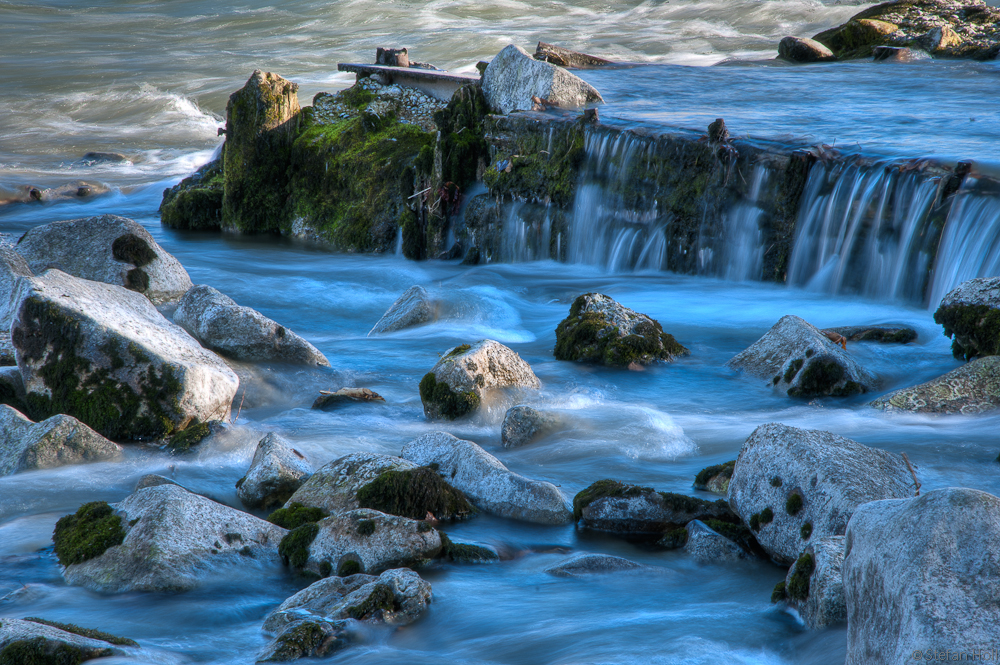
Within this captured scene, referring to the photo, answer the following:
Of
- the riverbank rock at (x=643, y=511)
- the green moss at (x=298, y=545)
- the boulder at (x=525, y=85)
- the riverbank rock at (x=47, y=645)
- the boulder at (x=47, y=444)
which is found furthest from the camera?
the boulder at (x=525, y=85)

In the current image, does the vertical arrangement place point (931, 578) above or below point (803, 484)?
above

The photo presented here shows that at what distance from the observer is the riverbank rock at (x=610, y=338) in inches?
310

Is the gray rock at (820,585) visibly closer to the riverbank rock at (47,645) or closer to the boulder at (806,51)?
the riverbank rock at (47,645)

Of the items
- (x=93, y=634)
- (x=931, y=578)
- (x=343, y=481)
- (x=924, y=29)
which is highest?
(x=924, y=29)

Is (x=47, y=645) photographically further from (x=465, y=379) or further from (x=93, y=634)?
(x=465, y=379)

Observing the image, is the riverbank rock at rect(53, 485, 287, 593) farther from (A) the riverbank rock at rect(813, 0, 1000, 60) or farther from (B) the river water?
(A) the riverbank rock at rect(813, 0, 1000, 60)

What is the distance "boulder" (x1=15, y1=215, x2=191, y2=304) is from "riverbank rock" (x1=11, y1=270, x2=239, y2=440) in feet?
7.78

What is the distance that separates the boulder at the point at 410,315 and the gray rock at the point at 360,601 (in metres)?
5.57

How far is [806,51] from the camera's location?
1841 centimetres

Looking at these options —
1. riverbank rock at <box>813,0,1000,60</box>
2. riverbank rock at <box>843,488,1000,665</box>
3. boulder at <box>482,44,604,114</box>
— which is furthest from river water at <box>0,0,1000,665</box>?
riverbank rock at <box>813,0,1000,60</box>

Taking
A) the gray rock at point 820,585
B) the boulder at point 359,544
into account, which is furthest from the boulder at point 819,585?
the boulder at point 359,544

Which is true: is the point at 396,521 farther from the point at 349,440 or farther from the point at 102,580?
the point at 349,440

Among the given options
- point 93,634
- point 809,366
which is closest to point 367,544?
point 93,634

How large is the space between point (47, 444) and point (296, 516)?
202 cm
